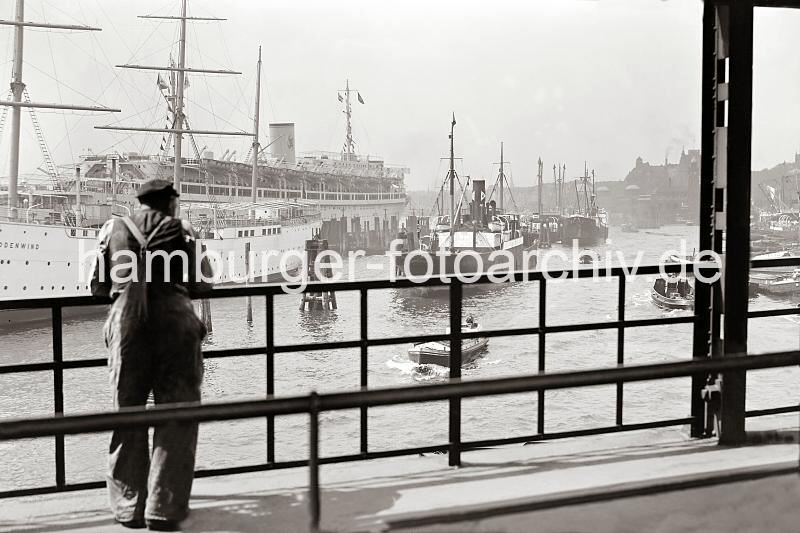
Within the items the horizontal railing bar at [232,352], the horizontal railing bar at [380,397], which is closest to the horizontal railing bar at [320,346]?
the horizontal railing bar at [232,352]

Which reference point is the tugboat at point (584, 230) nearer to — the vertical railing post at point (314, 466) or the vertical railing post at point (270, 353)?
the vertical railing post at point (270, 353)

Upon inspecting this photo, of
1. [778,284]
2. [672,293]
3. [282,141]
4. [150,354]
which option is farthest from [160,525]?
[282,141]

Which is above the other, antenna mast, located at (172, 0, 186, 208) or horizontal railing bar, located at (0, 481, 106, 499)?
antenna mast, located at (172, 0, 186, 208)

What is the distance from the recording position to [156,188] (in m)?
3.12

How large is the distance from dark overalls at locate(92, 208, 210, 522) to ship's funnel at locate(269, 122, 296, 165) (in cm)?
7463

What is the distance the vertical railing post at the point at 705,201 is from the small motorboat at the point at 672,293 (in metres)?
49.2

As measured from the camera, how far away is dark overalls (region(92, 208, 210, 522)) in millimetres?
3020

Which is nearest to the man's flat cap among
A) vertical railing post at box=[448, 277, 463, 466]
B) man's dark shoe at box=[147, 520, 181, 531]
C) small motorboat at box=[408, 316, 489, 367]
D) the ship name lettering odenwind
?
man's dark shoe at box=[147, 520, 181, 531]

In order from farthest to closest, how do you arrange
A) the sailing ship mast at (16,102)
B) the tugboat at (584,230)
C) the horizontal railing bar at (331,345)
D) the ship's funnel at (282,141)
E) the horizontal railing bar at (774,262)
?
the tugboat at (584,230) < the ship's funnel at (282,141) < the sailing ship mast at (16,102) < the horizontal railing bar at (774,262) < the horizontal railing bar at (331,345)

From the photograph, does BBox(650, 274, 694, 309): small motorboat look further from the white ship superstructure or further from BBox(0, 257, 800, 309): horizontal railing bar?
BBox(0, 257, 800, 309): horizontal railing bar

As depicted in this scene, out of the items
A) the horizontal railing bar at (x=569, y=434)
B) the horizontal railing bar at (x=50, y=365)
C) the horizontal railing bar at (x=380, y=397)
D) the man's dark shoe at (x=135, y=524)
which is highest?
the horizontal railing bar at (x=380, y=397)

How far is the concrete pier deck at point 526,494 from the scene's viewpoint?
2.53m

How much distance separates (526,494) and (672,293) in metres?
55.2

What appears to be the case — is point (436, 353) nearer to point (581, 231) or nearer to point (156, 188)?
point (156, 188)
